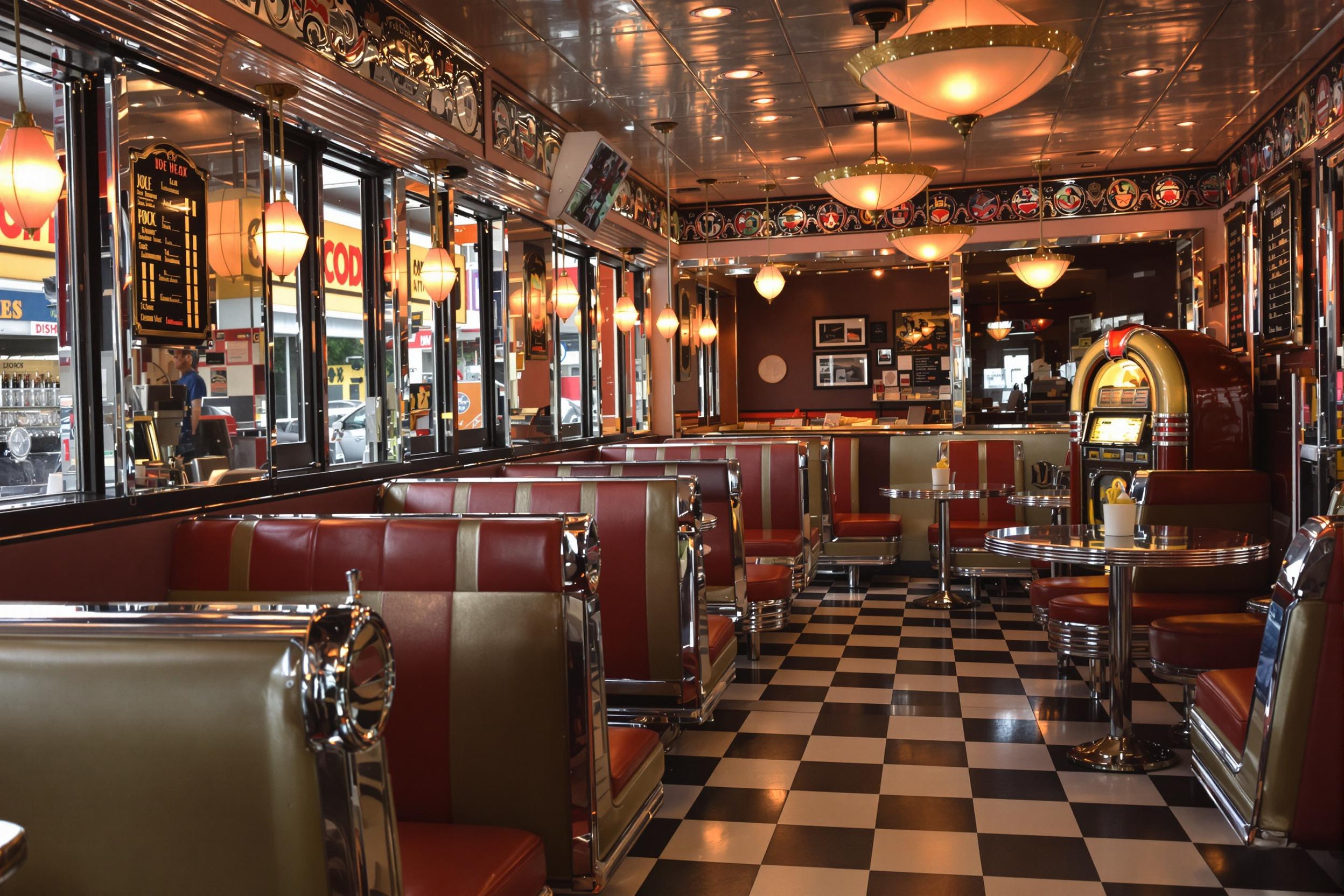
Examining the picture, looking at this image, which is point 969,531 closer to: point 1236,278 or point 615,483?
point 1236,278

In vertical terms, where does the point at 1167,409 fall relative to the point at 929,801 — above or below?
above

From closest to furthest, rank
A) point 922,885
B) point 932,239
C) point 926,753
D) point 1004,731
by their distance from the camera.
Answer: point 922,885 < point 926,753 < point 1004,731 < point 932,239

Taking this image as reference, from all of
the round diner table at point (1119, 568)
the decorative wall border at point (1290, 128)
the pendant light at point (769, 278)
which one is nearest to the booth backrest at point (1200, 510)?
the round diner table at point (1119, 568)

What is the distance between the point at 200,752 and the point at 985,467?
7.71 m

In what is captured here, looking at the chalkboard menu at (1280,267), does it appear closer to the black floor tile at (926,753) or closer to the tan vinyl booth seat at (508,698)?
the black floor tile at (926,753)

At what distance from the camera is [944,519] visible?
7.43 metres

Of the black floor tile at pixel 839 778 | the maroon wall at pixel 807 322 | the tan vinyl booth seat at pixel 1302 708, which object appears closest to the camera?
the tan vinyl booth seat at pixel 1302 708

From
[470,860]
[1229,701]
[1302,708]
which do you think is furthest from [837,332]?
[470,860]

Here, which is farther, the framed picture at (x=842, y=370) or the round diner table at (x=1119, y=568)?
the framed picture at (x=842, y=370)

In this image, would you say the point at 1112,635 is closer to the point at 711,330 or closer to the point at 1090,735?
the point at 1090,735

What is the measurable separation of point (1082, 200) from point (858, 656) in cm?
563

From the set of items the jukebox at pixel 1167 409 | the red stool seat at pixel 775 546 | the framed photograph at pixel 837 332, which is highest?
the framed photograph at pixel 837 332

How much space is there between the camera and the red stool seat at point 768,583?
5.55m

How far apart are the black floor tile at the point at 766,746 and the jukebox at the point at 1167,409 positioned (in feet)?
10.0
